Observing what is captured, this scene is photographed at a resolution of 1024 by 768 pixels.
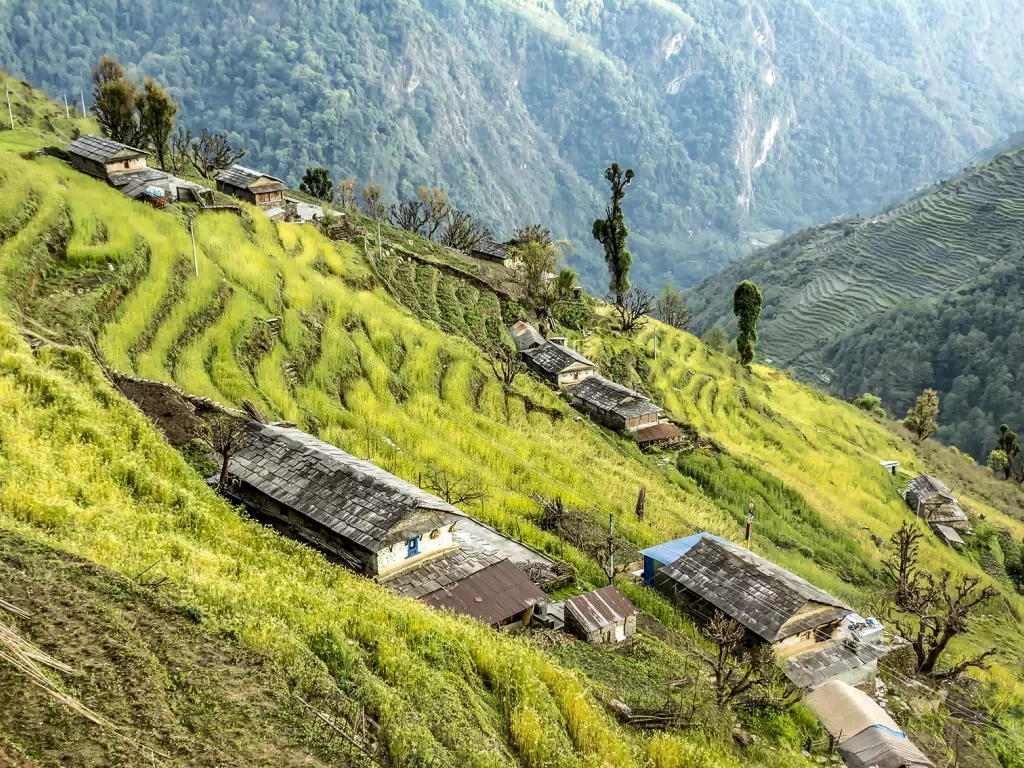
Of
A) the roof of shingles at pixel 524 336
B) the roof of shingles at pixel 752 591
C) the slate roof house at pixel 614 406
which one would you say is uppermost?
the roof of shingles at pixel 752 591

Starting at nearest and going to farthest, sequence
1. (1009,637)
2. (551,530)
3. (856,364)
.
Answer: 1. (551,530)
2. (1009,637)
3. (856,364)

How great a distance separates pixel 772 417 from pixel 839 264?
285 ft

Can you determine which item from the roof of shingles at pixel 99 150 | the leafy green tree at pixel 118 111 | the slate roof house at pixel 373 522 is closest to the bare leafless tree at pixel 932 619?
the slate roof house at pixel 373 522

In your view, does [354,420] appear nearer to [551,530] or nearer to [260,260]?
[551,530]

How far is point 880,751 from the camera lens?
18.5 meters

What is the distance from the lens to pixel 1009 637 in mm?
36406

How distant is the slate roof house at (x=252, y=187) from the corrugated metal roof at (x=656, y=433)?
104 ft

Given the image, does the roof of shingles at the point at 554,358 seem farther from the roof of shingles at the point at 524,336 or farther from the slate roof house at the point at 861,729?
the slate roof house at the point at 861,729

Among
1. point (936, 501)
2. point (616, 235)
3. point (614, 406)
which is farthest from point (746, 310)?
point (614, 406)

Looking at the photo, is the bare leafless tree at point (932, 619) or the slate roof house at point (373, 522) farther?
the bare leafless tree at point (932, 619)

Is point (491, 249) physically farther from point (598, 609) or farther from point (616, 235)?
point (598, 609)

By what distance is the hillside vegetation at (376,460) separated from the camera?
12.7 meters

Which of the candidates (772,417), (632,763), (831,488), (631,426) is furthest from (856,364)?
(632,763)

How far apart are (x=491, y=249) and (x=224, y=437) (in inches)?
2068
